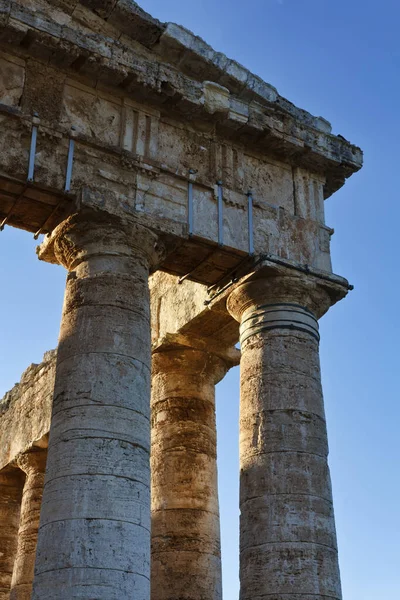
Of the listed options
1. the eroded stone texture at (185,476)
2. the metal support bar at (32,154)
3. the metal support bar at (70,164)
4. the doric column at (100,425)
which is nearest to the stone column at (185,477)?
the eroded stone texture at (185,476)

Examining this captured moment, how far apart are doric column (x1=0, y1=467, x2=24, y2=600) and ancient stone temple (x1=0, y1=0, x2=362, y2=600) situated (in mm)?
5548

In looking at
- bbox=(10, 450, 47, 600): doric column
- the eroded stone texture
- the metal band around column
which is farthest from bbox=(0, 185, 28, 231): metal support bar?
bbox=(10, 450, 47, 600): doric column

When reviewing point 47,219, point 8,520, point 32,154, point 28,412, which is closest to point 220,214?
point 47,219

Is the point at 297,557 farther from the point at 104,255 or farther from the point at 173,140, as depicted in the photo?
the point at 173,140

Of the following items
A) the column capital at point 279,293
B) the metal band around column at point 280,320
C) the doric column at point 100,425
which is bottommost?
the doric column at point 100,425

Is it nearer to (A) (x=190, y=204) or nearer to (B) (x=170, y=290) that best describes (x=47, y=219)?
(A) (x=190, y=204)

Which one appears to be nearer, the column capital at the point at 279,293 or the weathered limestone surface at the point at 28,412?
the column capital at the point at 279,293

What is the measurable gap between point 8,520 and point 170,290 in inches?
271

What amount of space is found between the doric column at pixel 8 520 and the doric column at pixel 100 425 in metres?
8.79

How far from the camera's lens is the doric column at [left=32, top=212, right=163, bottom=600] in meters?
9.76

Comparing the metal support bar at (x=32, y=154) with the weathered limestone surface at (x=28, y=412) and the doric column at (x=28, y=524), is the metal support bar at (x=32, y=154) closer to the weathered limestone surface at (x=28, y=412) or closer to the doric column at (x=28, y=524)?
the weathered limestone surface at (x=28, y=412)

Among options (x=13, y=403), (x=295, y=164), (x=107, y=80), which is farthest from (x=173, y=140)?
(x=13, y=403)

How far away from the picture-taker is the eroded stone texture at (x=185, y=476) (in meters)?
14.5

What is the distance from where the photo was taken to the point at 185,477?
49.5 ft
